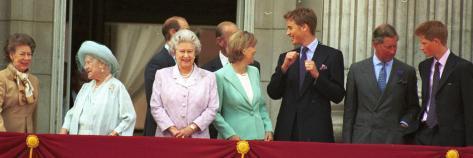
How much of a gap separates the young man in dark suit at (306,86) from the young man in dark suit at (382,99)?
0.17 m

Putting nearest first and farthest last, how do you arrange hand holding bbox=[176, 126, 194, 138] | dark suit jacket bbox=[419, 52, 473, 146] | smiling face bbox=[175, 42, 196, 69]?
1. hand holding bbox=[176, 126, 194, 138]
2. smiling face bbox=[175, 42, 196, 69]
3. dark suit jacket bbox=[419, 52, 473, 146]

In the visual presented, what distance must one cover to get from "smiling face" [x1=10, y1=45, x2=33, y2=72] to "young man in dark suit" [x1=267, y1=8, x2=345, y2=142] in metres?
2.26

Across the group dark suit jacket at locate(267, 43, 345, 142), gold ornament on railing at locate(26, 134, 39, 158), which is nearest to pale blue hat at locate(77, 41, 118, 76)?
gold ornament on railing at locate(26, 134, 39, 158)

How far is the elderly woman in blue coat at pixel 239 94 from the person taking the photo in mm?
12508

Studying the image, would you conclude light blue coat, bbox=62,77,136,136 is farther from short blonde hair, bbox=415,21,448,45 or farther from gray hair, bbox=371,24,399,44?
short blonde hair, bbox=415,21,448,45

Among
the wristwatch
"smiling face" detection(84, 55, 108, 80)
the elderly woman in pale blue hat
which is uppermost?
"smiling face" detection(84, 55, 108, 80)

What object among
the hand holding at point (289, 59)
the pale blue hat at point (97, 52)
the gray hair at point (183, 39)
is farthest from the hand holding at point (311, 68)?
the pale blue hat at point (97, 52)

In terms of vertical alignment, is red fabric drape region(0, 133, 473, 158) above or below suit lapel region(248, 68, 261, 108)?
below

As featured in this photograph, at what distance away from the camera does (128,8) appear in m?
16.9

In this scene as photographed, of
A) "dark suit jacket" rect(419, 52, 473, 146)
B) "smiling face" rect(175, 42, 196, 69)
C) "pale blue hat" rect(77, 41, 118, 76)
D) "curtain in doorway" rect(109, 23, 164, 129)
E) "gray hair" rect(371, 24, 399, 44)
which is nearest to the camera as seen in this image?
"smiling face" rect(175, 42, 196, 69)

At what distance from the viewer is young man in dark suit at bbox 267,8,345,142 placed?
12.8 meters

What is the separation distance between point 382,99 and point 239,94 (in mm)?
1340

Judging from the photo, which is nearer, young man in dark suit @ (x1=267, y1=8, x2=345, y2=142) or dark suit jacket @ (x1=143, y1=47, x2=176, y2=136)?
dark suit jacket @ (x1=143, y1=47, x2=176, y2=136)

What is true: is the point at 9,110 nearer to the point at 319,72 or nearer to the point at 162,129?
the point at 162,129
